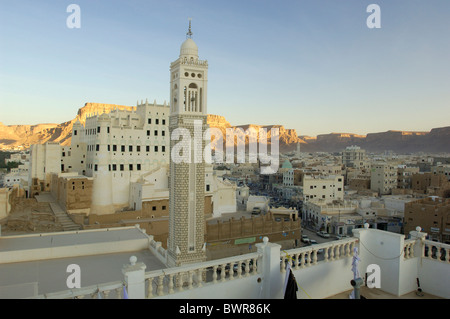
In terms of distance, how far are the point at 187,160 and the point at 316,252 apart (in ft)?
31.8

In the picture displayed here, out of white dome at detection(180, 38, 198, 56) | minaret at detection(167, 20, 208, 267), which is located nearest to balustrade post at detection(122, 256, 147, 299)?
minaret at detection(167, 20, 208, 267)

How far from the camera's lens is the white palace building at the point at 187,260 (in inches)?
246

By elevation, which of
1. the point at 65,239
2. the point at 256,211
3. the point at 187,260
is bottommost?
the point at 256,211

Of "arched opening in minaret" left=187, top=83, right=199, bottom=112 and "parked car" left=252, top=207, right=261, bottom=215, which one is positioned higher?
"arched opening in minaret" left=187, top=83, right=199, bottom=112

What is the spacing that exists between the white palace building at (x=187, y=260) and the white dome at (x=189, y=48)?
1.8 inches

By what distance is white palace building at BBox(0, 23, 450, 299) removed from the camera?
20.5ft

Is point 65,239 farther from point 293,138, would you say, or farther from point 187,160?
point 293,138

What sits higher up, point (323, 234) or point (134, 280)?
point (134, 280)

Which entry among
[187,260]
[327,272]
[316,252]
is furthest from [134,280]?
[187,260]

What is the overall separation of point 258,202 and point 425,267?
3001 centimetres

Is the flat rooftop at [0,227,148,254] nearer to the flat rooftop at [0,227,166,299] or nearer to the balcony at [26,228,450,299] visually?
the flat rooftop at [0,227,166,299]

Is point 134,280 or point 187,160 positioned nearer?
point 134,280

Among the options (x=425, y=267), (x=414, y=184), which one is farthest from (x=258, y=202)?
(x=425, y=267)

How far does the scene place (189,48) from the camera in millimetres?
16844
